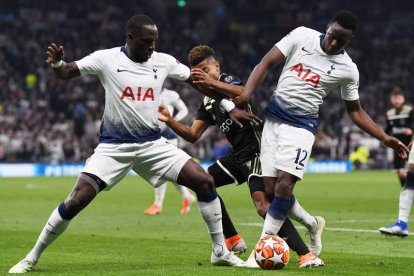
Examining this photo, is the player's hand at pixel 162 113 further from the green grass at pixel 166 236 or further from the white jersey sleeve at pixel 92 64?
the green grass at pixel 166 236

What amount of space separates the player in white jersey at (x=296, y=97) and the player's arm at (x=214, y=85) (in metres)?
0.15

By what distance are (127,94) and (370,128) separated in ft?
8.73

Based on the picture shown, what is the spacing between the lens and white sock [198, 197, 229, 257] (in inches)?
374

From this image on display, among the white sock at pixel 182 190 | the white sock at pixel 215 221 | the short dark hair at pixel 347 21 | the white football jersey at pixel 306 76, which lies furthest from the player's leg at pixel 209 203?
the white sock at pixel 182 190

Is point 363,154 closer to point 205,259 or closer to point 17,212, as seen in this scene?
point 17,212

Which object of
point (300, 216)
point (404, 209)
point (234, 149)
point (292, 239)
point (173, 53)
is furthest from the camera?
point (173, 53)

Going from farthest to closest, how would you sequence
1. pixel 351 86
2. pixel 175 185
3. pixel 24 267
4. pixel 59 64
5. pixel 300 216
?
pixel 175 185 < pixel 300 216 < pixel 351 86 < pixel 24 267 < pixel 59 64

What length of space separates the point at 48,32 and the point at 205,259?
37.0 metres

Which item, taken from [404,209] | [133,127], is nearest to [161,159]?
[133,127]

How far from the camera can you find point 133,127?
9.30 meters

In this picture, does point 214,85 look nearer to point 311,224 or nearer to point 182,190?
point 311,224

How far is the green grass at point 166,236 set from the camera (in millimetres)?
9551

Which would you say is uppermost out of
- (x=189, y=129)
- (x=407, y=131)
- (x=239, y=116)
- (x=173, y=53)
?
(x=239, y=116)

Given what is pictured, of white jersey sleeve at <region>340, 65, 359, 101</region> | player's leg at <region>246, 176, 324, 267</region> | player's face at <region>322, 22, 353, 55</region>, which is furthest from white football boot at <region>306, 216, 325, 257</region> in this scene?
player's face at <region>322, 22, 353, 55</region>
